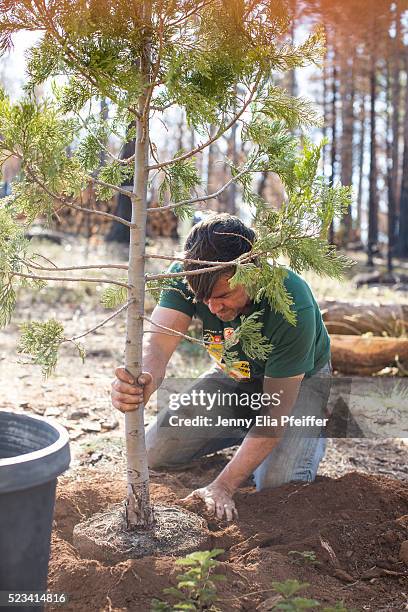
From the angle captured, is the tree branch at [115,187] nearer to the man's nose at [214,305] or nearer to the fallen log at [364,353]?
the man's nose at [214,305]

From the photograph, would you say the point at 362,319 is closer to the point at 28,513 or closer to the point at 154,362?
the point at 154,362

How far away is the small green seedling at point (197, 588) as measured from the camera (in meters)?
1.75

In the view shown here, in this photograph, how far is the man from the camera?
2564 mm

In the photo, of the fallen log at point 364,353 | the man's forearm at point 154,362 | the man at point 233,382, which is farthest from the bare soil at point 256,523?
the fallen log at point 364,353

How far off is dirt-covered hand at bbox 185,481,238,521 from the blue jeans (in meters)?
0.44

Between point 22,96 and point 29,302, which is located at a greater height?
point 22,96

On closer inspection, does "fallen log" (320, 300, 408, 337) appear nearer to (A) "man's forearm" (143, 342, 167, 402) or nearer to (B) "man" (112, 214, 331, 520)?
(B) "man" (112, 214, 331, 520)

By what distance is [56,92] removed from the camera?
210 cm

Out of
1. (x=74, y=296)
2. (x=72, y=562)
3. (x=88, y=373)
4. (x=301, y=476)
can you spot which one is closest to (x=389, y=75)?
(x=74, y=296)

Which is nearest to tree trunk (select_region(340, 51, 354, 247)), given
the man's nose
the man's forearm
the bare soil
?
the bare soil

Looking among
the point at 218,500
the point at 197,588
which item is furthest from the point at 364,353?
the point at 197,588

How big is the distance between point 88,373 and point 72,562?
3.15m

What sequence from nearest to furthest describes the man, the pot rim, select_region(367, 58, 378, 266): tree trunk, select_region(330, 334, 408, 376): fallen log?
the pot rim → the man → select_region(330, 334, 408, 376): fallen log → select_region(367, 58, 378, 266): tree trunk

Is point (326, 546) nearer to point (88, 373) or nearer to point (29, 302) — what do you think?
point (88, 373)
